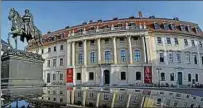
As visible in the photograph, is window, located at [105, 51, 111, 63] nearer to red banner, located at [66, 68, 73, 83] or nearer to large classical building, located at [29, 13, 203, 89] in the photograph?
large classical building, located at [29, 13, 203, 89]

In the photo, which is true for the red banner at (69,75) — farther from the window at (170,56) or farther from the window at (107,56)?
the window at (170,56)

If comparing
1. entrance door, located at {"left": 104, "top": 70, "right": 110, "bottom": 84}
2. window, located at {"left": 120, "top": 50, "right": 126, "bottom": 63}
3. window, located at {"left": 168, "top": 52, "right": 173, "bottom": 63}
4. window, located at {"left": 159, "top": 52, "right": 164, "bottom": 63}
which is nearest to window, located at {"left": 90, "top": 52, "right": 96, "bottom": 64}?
entrance door, located at {"left": 104, "top": 70, "right": 110, "bottom": 84}

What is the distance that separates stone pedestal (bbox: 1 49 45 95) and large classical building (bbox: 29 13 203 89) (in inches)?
1164

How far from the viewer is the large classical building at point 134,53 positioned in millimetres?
43281

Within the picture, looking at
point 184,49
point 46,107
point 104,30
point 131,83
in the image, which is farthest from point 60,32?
point 46,107

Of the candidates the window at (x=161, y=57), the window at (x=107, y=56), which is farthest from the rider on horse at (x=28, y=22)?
the window at (x=161, y=57)

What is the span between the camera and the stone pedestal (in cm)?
1195

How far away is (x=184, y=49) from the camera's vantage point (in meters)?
45.6

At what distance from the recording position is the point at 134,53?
44812mm

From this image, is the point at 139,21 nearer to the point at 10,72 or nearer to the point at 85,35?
the point at 85,35

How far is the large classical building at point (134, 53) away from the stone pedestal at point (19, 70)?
2956cm

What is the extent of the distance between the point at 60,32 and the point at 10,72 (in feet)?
145

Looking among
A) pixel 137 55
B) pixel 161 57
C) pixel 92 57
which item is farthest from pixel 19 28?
pixel 161 57

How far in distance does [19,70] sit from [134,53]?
3401 cm
